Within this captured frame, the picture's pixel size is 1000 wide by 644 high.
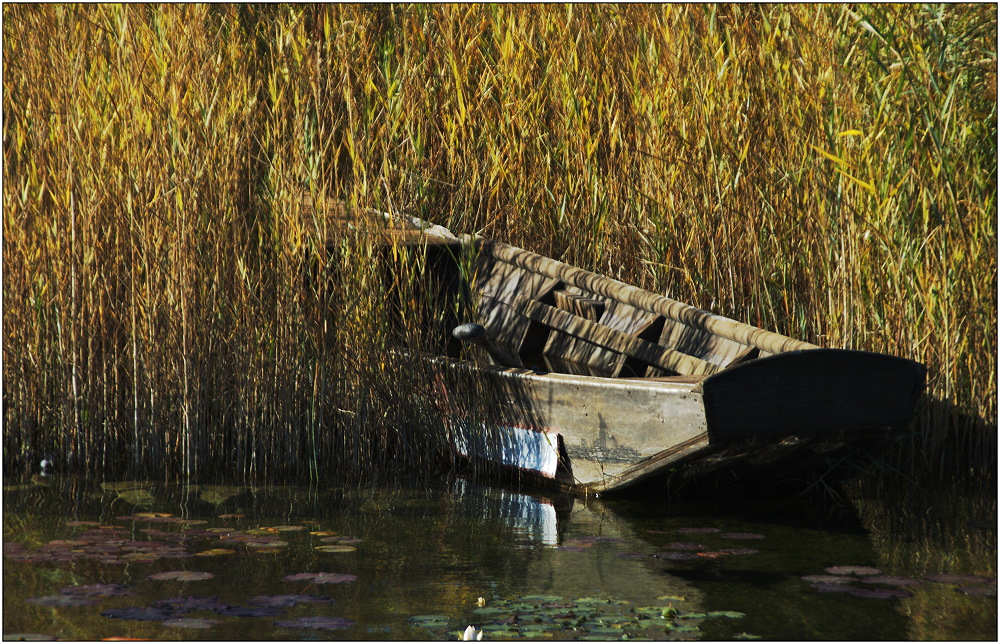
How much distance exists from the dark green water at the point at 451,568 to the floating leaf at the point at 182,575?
0.06 feet

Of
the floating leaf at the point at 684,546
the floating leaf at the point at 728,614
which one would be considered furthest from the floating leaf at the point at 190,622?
the floating leaf at the point at 684,546

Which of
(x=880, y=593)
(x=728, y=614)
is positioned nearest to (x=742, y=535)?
(x=880, y=593)

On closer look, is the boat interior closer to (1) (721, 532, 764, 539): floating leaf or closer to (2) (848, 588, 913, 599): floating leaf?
(1) (721, 532, 764, 539): floating leaf

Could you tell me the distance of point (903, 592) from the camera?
10.4 ft

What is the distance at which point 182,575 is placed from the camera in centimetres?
325

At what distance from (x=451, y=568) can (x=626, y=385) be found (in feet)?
3.51

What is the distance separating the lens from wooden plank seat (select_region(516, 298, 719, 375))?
4676 millimetres

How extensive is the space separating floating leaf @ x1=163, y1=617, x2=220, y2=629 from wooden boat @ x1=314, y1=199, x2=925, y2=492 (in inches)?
72.3

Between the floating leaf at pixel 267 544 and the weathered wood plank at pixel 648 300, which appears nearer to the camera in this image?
the floating leaf at pixel 267 544

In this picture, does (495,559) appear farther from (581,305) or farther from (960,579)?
(581,305)

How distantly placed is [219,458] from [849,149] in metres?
Result: 3.00

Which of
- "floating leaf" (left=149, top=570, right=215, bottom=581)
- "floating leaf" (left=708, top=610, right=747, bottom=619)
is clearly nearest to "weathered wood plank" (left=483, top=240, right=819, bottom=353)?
"floating leaf" (left=708, top=610, right=747, bottom=619)

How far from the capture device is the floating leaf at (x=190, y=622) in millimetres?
2807

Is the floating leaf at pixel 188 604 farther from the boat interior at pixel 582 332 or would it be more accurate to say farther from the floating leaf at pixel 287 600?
the boat interior at pixel 582 332
